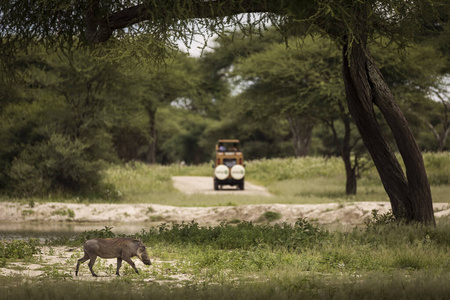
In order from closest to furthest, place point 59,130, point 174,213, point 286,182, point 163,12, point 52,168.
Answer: point 163,12 → point 174,213 → point 52,168 → point 59,130 → point 286,182

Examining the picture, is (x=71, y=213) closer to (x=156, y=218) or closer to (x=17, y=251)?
(x=156, y=218)

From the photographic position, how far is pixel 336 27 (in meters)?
11.2

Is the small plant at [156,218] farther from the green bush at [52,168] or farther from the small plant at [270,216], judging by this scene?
the green bush at [52,168]

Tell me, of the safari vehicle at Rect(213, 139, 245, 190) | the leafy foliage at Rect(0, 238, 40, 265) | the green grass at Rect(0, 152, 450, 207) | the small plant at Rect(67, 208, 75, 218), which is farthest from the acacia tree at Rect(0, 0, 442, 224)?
the safari vehicle at Rect(213, 139, 245, 190)

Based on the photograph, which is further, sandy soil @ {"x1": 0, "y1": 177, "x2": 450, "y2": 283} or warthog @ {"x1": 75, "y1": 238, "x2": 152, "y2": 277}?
sandy soil @ {"x1": 0, "y1": 177, "x2": 450, "y2": 283}

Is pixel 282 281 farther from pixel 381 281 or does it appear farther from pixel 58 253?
pixel 58 253

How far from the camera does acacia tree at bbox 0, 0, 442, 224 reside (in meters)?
10.4

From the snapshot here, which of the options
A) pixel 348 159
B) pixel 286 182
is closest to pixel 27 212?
pixel 348 159

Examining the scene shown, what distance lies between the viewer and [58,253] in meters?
9.80

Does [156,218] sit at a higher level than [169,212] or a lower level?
lower

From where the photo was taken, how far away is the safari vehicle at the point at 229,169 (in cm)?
2567

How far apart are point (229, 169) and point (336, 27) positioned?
15254mm

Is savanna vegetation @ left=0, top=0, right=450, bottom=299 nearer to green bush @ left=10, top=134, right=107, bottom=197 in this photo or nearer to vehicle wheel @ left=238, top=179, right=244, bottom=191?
green bush @ left=10, top=134, right=107, bottom=197

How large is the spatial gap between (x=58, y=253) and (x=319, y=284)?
4.88 meters
